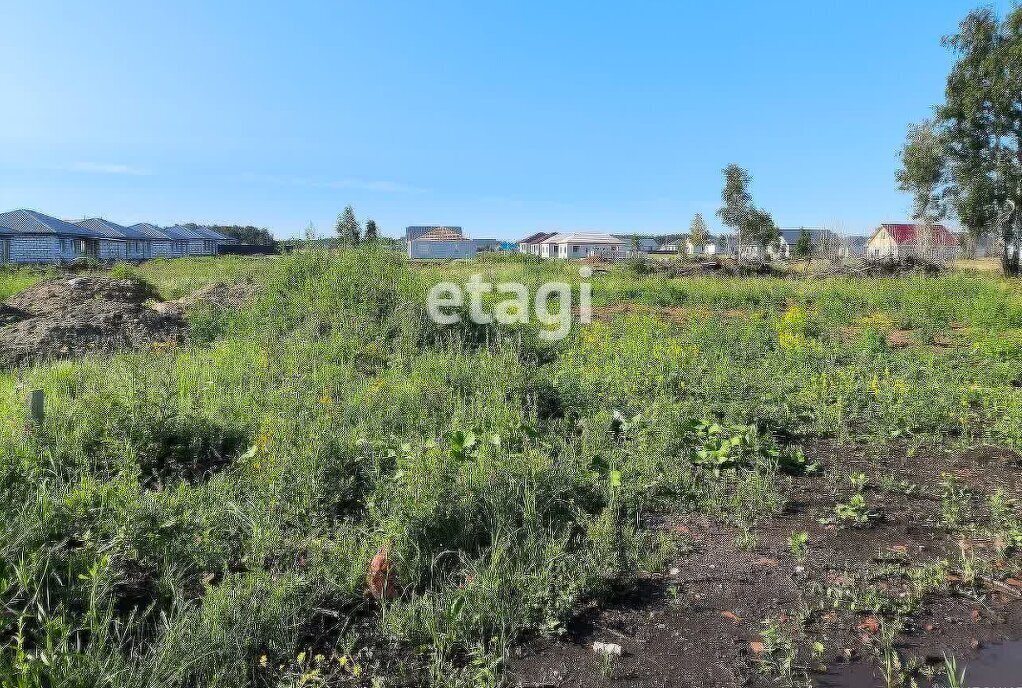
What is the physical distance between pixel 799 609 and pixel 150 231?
67.8 metres

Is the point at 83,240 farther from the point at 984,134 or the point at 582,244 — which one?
the point at 984,134

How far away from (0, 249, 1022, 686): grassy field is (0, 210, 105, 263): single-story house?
36421mm

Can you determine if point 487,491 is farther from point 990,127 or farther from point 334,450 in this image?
point 990,127

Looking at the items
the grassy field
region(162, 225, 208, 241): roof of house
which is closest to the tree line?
the grassy field

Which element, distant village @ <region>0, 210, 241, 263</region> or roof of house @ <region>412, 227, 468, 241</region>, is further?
roof of house @ <region>412, 227, 468, 241</region>

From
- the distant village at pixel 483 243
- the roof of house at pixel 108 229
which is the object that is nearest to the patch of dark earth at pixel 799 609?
the distant village at pixel 483 243

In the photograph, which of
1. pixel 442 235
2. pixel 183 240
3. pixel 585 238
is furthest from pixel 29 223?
pixel 585 238

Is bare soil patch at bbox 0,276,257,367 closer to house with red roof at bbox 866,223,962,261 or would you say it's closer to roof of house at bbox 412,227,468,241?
house with red roof at bbox 866,223,962,261

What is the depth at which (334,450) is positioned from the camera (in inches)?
150

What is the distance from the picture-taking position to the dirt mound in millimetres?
7414

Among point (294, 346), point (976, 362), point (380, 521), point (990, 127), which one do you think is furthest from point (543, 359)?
point (990, 127)

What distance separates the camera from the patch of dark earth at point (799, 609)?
2.34 m

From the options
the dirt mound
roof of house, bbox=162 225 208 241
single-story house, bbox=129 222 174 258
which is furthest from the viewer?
roof of house, bbox=162 225 208 241

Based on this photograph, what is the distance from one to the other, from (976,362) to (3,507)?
26.2 ft
